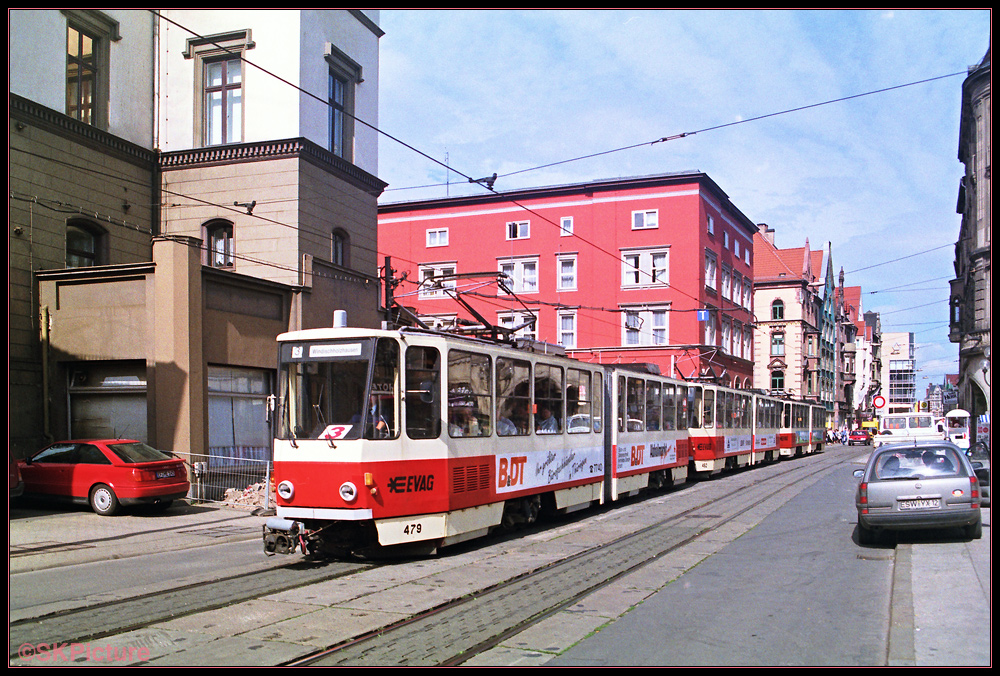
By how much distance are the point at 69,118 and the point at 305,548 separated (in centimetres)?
1451

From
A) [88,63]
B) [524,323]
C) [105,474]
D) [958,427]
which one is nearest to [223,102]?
[88,63]

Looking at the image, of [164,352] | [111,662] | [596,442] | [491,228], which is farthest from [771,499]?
[491,228]

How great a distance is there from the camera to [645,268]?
46844 millimetres

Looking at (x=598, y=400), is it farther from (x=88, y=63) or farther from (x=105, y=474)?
(x=88, y=63)

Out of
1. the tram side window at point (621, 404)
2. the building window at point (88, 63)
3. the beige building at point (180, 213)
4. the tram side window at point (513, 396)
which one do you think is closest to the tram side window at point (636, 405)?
the tram side window at point (621, 404)

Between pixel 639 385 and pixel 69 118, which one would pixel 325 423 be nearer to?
pixel 639 385

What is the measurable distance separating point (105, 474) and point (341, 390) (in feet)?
24.7

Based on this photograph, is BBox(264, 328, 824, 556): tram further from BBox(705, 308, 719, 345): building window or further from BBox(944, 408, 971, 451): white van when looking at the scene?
BBox(705, 308, 719, 345): building window

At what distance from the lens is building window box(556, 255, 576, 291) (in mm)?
48469

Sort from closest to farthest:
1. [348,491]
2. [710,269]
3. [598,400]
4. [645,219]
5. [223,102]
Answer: [348,491]
[598,400]
[223,102]
[645,219]
[710,269]

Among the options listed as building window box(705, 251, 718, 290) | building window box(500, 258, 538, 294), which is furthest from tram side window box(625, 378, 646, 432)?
building window box(500, 258, 538, 294)

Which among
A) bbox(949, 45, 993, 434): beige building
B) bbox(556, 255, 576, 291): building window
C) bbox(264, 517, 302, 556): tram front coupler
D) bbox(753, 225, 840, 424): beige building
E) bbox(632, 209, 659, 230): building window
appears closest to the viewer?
bbox(264, 517, 302, 556): tram front coupler

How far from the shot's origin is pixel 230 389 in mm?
19859

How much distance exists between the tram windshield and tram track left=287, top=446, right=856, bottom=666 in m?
2.54
